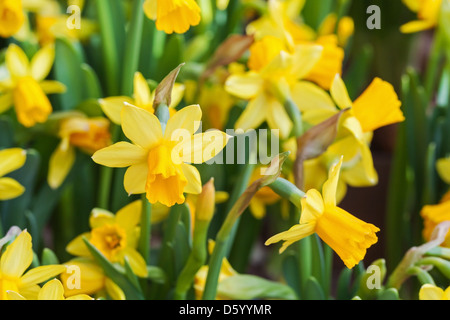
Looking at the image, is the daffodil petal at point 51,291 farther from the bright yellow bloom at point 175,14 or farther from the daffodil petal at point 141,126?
the bright yellow bloom at point 175,14

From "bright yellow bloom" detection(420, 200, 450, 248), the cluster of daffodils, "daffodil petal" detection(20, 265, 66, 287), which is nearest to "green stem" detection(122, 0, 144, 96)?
the cluster of daffodils

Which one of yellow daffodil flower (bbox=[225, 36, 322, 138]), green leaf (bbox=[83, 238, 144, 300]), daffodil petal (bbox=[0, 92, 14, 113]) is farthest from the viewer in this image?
daffodil petal (bbox=[0, 92, 14, 113])

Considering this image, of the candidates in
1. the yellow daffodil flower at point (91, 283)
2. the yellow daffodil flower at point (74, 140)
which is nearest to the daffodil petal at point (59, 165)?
the yellow daffodil flower at point (74, 140)

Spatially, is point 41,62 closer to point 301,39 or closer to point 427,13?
point 301,39

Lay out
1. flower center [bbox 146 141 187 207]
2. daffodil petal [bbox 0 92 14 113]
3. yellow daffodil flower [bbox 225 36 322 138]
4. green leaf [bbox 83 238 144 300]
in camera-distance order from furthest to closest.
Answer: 1. daffodil petal [bbox 0 92 14 113]
2. yellow daffodil flower [bbox 225 36 322 138]
3. green leaf [bbox 83 238 144 300]
4. flower center [bbox 146 141 187 207]

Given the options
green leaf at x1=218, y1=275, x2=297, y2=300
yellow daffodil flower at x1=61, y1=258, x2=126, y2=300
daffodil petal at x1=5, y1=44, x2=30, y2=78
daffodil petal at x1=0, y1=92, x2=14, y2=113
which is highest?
daffodil petal at x1=5, y1=44, x2=30, y2=78

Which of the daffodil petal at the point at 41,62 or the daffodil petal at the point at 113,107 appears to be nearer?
the daffodil petal at the point at 113,107

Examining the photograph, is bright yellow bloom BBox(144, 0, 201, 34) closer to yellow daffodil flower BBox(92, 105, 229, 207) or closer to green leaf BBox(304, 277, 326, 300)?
yellow daffodil flower BBox(92, 105, 229, 207)

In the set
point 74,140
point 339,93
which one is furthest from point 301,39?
A: point 74,140
